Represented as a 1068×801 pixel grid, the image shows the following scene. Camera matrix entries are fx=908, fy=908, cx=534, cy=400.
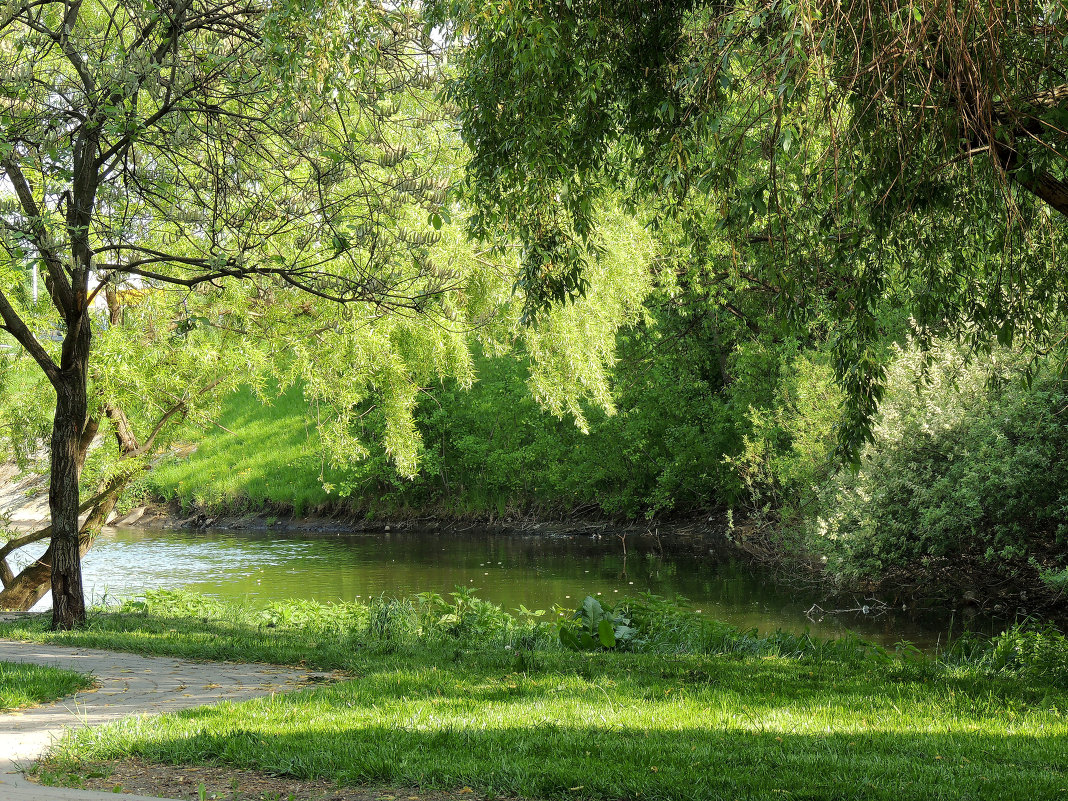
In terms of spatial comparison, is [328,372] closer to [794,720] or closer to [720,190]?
[720,190]

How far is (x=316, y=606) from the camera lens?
12.8 meters

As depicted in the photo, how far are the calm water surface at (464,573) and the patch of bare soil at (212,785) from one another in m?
10.3

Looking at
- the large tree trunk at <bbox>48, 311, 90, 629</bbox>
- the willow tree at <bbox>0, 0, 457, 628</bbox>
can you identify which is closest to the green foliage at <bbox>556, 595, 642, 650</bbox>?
the willow tree at <bbox>0, 0, 457, 628</bbox>

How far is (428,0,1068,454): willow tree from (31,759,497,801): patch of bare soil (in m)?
3.93

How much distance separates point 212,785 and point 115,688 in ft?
8.85

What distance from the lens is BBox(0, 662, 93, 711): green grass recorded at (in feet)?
20.2

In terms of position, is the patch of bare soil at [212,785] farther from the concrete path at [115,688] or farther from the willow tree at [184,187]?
the willow tree at [184,187]

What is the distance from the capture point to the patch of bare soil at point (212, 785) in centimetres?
448

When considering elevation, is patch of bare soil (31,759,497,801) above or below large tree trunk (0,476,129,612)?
below

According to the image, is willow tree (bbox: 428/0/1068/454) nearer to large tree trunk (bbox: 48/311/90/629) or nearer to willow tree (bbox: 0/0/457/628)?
willow tree (bbox: 0/0/457/628)

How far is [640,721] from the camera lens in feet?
19.1

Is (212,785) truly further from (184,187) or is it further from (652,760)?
(184,187)

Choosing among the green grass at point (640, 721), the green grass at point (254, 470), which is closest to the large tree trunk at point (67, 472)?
the green grass at point (640, 721)

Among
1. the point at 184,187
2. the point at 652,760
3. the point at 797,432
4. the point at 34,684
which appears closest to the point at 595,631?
the point at 652,760
